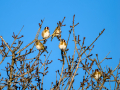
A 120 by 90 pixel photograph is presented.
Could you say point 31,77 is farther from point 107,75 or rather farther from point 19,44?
point 107,75

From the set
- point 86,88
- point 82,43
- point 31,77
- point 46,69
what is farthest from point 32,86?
point 82,43

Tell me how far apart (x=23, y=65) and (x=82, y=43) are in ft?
7.18

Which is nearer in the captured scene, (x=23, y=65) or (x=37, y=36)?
(x=37, y=36)

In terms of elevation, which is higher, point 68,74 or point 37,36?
point 37,36

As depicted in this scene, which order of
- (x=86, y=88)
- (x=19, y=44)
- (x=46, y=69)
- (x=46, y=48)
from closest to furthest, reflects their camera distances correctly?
(x=19, y=44) → (x=86, y=88) → (x=46, y=69) → (x=46, y=48)

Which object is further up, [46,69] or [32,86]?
[46,69]

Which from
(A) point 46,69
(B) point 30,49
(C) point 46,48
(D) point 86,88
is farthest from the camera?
(C) point 46,48

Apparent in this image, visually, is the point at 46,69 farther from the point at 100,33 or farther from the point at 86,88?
the point at 100,33

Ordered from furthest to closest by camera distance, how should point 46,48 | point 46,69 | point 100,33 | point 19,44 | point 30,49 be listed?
point 46,48 < point 46,69 < point 19,44 < point 30,49 < point 100,33

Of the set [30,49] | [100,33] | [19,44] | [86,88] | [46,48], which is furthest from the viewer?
[46,48]

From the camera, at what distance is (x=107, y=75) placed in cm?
366

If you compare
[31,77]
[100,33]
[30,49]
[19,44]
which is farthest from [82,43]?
[31,77]

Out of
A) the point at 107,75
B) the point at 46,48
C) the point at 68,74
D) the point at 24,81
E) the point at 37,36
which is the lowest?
the point at 107,75

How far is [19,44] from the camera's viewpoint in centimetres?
384
